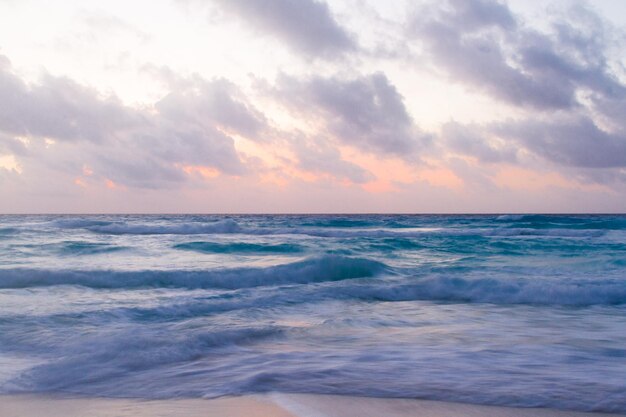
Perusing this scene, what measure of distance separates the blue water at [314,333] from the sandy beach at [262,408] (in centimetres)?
17

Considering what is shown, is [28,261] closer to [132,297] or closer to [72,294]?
[72,294]

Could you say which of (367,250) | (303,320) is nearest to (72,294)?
(303,320)

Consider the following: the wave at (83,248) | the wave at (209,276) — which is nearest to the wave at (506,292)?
the wave at (209,276)

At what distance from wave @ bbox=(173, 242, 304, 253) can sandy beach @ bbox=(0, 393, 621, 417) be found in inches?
597

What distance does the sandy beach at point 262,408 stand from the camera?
11.5 ft

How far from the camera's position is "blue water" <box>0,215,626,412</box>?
13.7 ft

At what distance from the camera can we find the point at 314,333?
618cm

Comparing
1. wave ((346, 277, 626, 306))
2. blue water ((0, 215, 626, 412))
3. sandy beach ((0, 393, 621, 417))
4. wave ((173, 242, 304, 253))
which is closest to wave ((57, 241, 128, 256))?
wave ((173, 242, 304, 253))

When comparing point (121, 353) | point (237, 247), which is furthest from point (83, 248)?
point (121, 353)

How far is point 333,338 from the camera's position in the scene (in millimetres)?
5902

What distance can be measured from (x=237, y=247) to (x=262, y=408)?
1663cm

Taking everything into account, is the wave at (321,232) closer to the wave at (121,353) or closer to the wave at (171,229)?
the wave at (171,229)

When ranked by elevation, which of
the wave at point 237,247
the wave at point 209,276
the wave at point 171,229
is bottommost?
the wave at point 209,276

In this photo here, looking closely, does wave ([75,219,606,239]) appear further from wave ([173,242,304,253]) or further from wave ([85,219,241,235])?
wave ([173,242,304,253])
